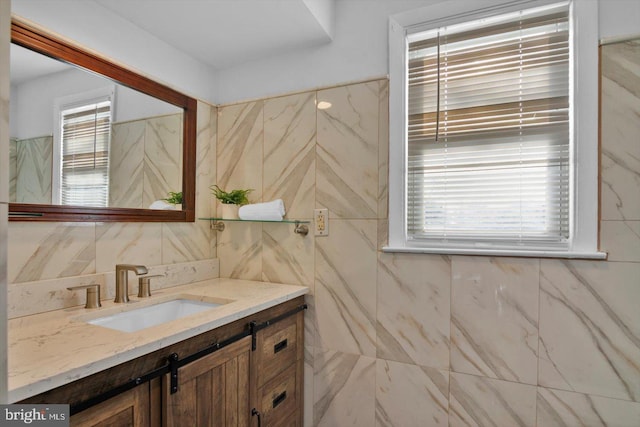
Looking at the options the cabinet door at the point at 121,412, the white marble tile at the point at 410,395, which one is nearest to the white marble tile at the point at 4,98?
the cabinet door at the point at 121,412

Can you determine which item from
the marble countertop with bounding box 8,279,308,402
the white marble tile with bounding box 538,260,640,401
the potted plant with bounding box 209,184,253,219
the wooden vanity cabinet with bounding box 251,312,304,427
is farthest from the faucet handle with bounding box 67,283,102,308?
the white marble tile with bounding box 538,260,640,401

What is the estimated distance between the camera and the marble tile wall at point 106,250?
4.22ft

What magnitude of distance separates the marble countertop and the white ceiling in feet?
4.40

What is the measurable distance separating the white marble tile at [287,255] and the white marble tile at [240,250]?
0.16ft

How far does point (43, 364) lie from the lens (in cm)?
86

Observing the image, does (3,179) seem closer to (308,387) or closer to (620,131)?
(308,387)

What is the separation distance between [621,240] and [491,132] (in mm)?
659

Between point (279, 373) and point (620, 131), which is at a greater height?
point (620, 131)

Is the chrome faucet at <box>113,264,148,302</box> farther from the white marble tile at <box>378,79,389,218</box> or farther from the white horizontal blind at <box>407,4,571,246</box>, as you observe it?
the white horizontal blind at <box>407,4,571,246</box>

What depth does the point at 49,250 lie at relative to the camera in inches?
53.6

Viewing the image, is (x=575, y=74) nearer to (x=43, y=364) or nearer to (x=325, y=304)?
(x=325, y=304)

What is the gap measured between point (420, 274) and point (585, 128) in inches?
35.9

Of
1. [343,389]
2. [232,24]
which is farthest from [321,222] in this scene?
[232,24]

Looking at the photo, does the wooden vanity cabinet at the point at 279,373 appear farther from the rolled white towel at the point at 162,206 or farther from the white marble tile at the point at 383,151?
the rolled white towel at the point at 162,206
